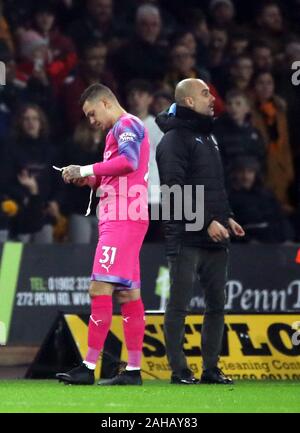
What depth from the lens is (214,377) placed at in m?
9.92

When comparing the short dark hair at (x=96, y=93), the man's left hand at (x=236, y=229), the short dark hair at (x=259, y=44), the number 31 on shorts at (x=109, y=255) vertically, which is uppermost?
the short dark hair at (x=259, y=44)

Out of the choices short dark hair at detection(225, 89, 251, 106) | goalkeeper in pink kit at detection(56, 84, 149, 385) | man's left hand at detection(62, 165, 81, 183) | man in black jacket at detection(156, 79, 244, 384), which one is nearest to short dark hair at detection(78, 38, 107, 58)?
short dark hair at detection(225, 89, 251, 106)

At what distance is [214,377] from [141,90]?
15.6 feet

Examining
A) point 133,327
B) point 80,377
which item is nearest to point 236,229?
point 133,327

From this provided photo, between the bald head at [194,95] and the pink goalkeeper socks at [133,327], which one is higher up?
the bald head at [194,95]

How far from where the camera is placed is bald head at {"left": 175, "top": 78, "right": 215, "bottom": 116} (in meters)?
9.88

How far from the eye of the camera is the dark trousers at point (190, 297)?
32.2 ft

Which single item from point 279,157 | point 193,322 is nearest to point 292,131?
point 279,157

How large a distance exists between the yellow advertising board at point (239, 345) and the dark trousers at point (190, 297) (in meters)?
0.80

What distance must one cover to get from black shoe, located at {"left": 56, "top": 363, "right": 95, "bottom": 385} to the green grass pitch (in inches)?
2.4

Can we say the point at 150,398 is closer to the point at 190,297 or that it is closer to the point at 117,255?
the point at 117,255

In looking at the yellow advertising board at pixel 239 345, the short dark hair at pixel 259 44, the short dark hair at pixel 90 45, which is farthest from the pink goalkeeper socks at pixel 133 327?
the short dark hair at pixel 259 44

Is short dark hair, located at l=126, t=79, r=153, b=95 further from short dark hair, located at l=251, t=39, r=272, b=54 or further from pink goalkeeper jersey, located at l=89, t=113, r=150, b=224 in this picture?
pink goalkeeper jersey, located at l=89, t=113, r=150, b=224

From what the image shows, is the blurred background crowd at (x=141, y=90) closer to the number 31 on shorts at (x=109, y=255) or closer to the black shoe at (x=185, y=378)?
the black shoe at (x=185, y=378)
